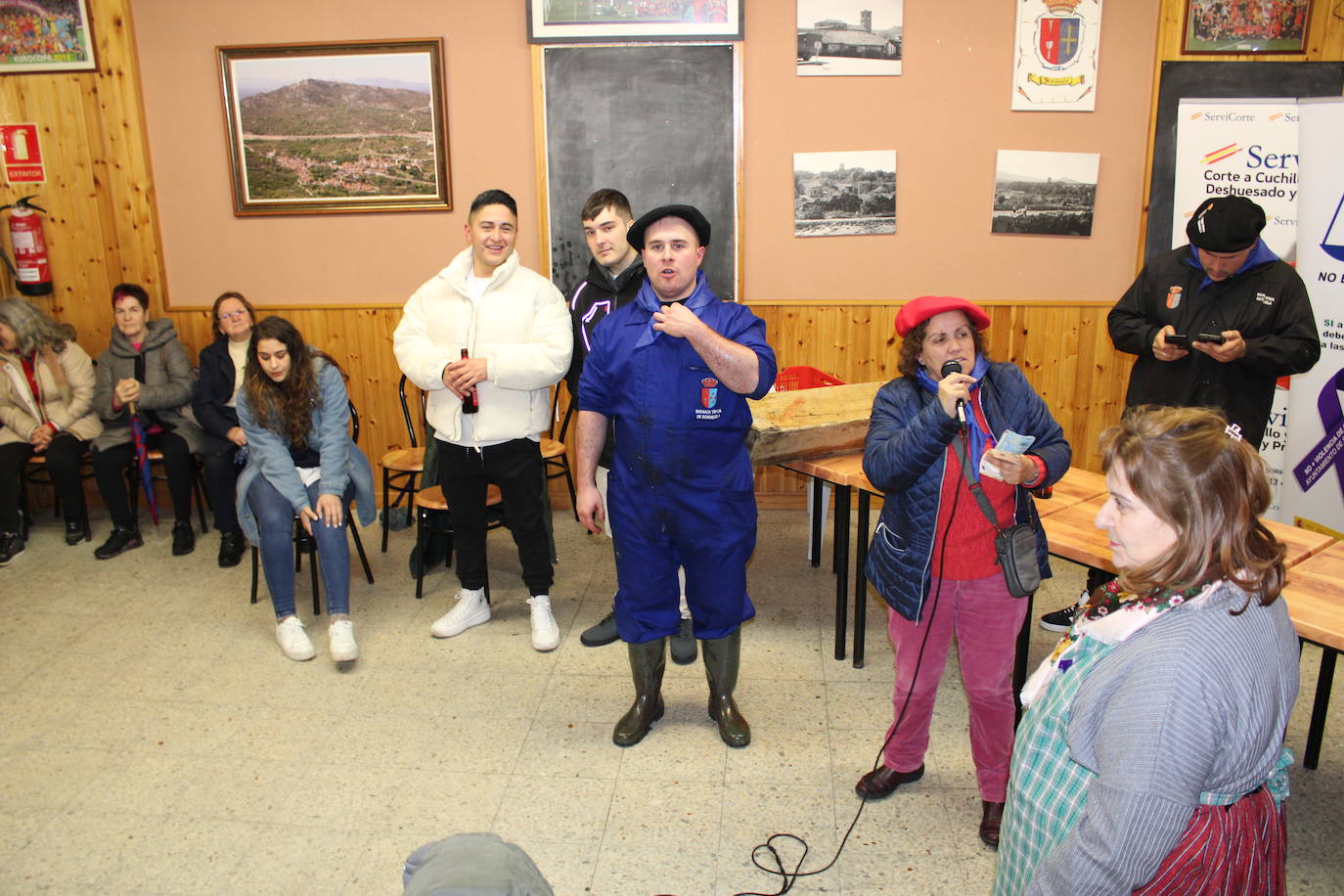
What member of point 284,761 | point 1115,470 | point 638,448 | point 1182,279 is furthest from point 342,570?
point 1182,279

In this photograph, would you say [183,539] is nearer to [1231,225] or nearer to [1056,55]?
[1231,225]

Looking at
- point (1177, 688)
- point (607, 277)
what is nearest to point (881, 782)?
point (1177, 688)

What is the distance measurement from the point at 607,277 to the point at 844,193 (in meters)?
1.74

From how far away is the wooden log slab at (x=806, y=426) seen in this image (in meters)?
3.13

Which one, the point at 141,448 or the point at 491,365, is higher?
the point at 491,365

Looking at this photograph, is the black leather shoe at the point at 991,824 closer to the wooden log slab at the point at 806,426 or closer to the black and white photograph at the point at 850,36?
the wooden log slab at the point at 806,426

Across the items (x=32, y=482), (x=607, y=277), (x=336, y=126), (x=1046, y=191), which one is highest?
(x=336, y=126)

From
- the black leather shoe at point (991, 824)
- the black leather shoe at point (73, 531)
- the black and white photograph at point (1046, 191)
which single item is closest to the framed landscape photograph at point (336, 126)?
the black leather shoe at point (73, 531)

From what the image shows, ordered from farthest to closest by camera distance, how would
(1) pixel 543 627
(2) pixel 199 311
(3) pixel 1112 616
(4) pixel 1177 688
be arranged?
(2) pixel 199 311, (1) pixel 543 627, (3) pixel 1112 616, (4) pixel 1177 688

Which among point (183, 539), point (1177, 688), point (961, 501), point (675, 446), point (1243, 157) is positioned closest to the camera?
point (1177, 688)

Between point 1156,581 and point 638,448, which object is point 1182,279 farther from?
point 1156,581

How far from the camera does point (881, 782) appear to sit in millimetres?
2570

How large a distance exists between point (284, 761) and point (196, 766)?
254mm

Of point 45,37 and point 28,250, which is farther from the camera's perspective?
point 28,250
